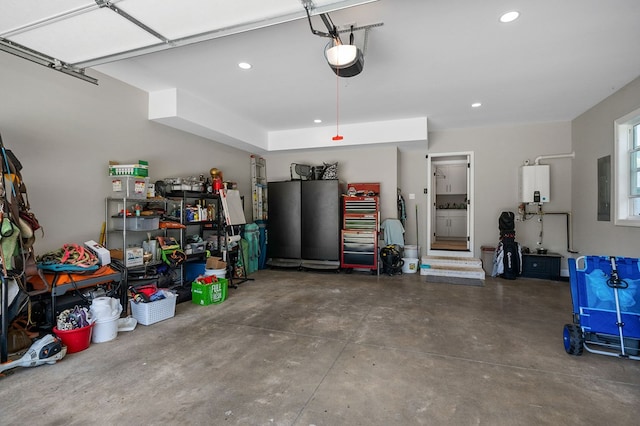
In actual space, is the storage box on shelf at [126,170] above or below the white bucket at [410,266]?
above

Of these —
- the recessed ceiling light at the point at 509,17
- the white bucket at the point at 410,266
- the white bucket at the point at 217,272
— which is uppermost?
the recessed ceiling light at the point at 509,17

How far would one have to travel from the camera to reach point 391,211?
249 inches

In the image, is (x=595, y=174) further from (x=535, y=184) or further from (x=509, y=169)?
(x=509, y=169)

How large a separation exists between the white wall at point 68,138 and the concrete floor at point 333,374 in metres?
1.56

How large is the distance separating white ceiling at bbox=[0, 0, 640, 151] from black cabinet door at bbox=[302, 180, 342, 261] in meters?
1.43

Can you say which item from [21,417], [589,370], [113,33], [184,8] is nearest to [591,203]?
[589,370]

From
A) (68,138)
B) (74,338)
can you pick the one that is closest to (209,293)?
(74,338)

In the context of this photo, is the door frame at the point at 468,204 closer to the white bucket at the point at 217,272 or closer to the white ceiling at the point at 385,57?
the white ceiling at the point at 385,57

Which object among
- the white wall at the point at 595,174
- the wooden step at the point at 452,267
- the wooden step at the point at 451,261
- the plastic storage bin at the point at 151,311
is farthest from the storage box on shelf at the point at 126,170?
the white wall at the point at 595,174

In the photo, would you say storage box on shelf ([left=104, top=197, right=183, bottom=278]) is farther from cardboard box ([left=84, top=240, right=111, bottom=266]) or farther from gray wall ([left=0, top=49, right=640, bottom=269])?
cardboard box ([left=84, top=240, right=111, bottom=266])

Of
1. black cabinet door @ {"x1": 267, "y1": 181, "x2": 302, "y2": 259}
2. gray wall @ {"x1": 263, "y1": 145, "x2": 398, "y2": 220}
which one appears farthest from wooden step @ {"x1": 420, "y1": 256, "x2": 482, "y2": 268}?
black cabinet door @ {"x1": 267, "y1": 181, "x2": 302, "y2": 259}

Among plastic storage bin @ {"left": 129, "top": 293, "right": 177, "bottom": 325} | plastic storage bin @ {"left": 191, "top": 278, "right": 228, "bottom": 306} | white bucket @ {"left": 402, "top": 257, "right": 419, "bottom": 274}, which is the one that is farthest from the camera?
white bucket @ {"left": 402, "top": 257, "right": 419, "bottom": 274}

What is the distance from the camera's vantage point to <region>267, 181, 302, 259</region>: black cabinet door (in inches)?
251

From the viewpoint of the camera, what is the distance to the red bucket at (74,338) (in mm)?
2621
